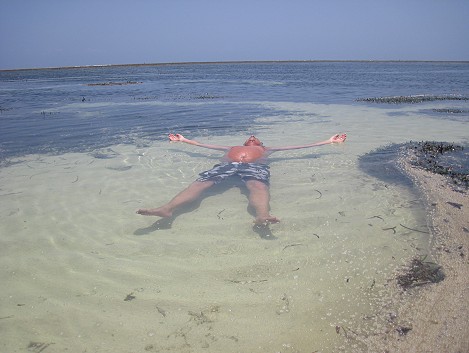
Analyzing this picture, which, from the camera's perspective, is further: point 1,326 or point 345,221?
point 345,221

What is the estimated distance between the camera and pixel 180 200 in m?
5.29

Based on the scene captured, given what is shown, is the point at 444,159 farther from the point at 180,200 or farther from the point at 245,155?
the point at 180,200

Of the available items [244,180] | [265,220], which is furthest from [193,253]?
[244,180]

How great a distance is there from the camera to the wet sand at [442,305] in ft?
8.87

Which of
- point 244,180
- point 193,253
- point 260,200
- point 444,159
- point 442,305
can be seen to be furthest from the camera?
point 444,159

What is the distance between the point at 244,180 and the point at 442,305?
146 inches

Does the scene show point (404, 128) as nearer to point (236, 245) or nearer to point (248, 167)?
point (248, 167)

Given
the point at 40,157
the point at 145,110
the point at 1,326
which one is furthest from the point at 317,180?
the point at 145,110

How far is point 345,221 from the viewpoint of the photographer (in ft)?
16.2

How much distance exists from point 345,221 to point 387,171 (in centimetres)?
299

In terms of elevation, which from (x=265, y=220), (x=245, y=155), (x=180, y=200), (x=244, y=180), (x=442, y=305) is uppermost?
(x=245, y=155)

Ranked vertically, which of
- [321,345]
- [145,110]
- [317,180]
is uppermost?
[145,110]

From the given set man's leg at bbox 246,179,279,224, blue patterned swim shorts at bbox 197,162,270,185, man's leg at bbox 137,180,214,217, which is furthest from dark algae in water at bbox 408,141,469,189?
man's leg at bbox 137,180,214,217

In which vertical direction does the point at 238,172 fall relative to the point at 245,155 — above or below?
below
